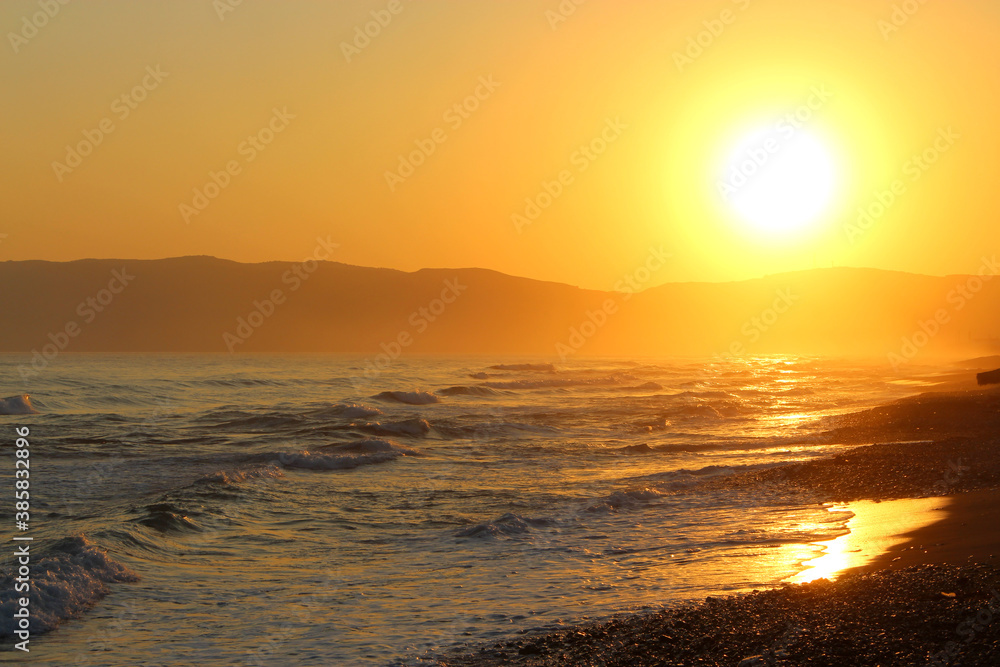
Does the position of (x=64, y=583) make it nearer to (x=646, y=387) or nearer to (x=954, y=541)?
(x=954, y=541)

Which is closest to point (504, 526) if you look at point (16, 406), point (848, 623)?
point (848, 623)

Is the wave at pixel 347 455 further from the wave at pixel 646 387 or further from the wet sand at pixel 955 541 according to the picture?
the wave at pixel 646 387

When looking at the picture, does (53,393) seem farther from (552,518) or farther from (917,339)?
(917,339)

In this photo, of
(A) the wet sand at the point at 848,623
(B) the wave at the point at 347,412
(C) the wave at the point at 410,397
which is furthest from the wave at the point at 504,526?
(C) the wave at the point at 410,397

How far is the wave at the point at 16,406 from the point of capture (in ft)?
109

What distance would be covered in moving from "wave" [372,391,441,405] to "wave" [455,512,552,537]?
Result: 31.6 meters

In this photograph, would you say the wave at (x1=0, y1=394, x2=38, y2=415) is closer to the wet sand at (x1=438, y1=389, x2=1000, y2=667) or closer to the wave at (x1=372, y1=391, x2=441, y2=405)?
the wave at (x1=372, y1=391, x2=441, y2=405)

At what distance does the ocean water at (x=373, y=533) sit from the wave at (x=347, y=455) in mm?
108

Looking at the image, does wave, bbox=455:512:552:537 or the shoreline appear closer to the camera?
the shoreline

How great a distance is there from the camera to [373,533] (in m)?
11.5

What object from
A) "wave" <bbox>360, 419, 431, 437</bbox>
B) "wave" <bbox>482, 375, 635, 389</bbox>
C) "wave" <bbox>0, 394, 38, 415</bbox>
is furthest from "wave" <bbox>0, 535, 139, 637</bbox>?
"wave" <bbox>482, 375, 635, 389</bbox>

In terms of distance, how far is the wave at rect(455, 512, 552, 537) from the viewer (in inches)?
440

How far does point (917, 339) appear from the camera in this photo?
188 meters

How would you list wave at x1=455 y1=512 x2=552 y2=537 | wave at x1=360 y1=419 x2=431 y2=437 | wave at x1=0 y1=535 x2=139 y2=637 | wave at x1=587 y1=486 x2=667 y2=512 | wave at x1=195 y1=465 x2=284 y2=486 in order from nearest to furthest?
wave at x1=0 y1=535 x2=139 y2=637 < wave at x1=455 y1=512 x2=552 y2=537 < wave at x1=587 y1=486 x2=667 y2=512 < wave at x1=195 y1=465 x2=284 y2=486 < wave at x1=360 y1=419 x2=431 y2=437
